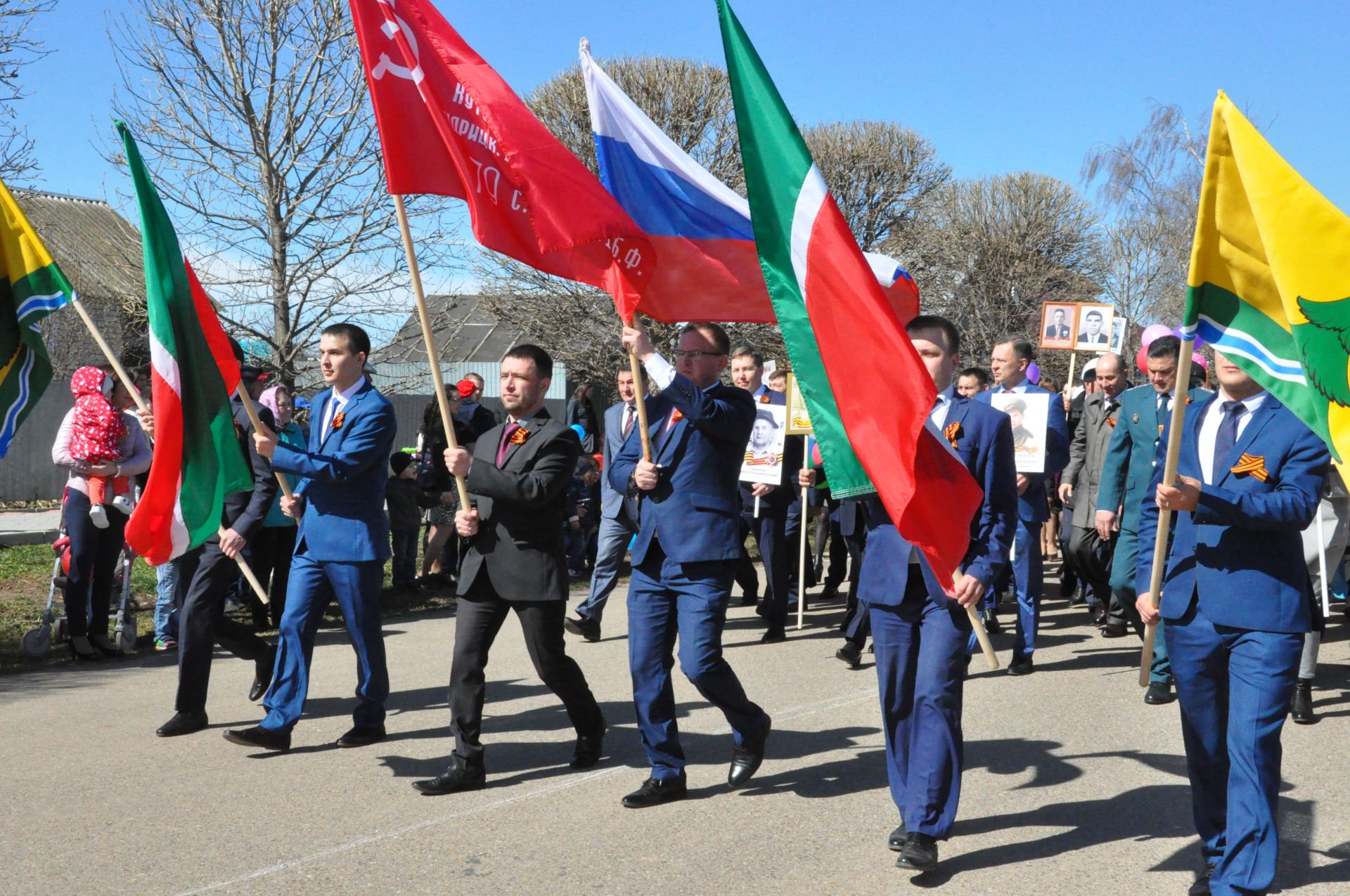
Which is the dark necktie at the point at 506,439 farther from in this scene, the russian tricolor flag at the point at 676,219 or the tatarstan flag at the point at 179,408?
the tatarstan flag at the point at 179,408

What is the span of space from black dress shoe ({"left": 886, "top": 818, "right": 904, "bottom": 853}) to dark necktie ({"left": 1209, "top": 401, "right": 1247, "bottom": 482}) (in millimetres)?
1718

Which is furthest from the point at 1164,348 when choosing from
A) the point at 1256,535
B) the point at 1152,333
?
the point at 1256,535

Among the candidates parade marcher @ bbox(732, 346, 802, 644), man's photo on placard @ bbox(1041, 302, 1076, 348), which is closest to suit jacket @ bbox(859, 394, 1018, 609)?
parade marcher @ bbox(732, 346, 802, 644)

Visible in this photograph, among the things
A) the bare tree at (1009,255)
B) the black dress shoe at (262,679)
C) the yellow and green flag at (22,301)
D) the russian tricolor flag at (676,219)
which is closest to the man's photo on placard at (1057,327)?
the russian tricolor flag at (676,219)

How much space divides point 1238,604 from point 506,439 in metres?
3.17

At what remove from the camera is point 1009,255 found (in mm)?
39000

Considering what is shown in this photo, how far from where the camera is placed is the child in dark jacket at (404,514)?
1195 centimetres

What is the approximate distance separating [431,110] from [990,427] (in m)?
2.63

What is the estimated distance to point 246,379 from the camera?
7.94 meters

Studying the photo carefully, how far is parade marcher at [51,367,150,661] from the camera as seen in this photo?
332 inches

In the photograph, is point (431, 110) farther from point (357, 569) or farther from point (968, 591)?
point (968, 591)

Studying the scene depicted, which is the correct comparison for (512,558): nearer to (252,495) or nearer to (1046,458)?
(252,495)

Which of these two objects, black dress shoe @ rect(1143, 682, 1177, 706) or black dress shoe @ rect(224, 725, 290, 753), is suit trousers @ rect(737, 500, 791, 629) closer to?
black dress shoe @ rect(1143, 682, 1177, 706)

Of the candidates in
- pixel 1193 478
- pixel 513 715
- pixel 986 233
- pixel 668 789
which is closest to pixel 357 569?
pixel 513 715
